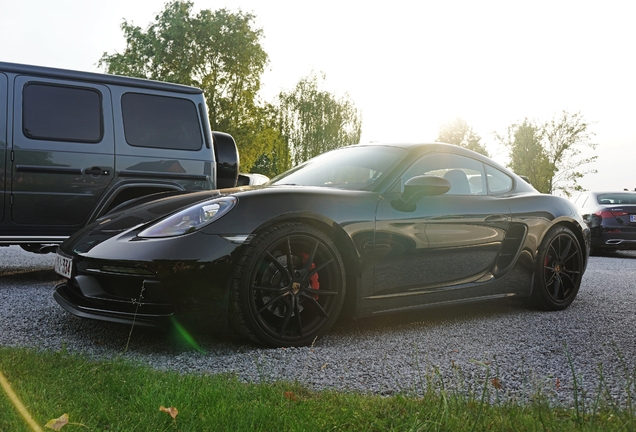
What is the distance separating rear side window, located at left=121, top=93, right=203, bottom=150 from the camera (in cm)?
645

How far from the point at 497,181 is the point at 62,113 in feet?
13.2

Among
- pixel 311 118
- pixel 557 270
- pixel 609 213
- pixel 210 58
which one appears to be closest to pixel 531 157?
pixel 311 118

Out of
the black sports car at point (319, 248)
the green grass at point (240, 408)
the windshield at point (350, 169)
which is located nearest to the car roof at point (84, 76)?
the black sports car at point (319, 248)

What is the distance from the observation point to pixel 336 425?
241cm

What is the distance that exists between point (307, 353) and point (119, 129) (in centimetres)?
365

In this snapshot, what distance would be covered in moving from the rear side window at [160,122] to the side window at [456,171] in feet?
9.18

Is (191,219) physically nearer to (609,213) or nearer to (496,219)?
(496,219)

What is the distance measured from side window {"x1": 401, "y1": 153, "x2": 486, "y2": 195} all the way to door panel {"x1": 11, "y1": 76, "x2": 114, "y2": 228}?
3.12 m

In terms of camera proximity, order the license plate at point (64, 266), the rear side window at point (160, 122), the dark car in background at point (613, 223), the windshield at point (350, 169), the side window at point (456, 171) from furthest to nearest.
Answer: the dark car in background at point (613, 223) → the rear side window at point (160, 122) → the side window at point (456, 171) → the windshield at point (350, 169) → the license plate at point (64, 266)

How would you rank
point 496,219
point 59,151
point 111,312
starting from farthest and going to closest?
point 59,151 → point 496,219 → point 111,312

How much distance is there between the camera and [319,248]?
3943mm

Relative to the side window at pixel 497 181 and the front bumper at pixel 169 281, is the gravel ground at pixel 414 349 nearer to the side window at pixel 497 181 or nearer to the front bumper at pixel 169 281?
the front bumper at pixel 169 281

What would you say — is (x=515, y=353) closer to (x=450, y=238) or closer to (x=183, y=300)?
(x=450, y=238)

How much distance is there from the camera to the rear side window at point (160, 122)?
6.45 meters
